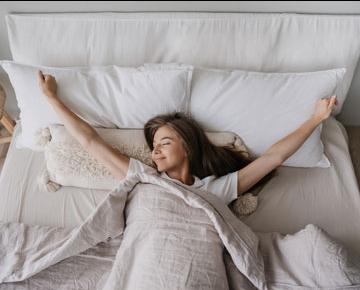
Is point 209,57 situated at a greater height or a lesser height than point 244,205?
greater

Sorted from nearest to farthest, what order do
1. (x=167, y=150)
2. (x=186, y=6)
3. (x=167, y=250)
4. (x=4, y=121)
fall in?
(x=167, y=250) < (x=167, y=150) < (x=186, y=6) < (x=4, y=121)

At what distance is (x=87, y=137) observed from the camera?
4.30 feet

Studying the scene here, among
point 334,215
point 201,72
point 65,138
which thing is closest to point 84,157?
point 65,138

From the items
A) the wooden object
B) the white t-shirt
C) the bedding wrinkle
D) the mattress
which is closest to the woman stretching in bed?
→ the white t-shirt

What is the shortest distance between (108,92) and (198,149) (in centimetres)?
36

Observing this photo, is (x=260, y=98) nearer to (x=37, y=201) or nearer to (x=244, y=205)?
(x=244, y=205)

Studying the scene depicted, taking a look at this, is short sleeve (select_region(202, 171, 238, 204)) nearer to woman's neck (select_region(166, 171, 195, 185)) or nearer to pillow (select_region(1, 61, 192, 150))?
woman's neck (select_region(166, 171, 195, 185))

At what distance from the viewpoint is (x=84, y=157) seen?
4.43 feet

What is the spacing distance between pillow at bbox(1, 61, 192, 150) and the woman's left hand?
42 cm

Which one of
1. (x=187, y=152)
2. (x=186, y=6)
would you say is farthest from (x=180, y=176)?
(x=186, y=6)

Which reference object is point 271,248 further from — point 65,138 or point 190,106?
point 65,138

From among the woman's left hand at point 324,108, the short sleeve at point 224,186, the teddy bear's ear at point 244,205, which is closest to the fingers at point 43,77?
the short sleeve at point 224,186

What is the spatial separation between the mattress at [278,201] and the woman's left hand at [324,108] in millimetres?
230

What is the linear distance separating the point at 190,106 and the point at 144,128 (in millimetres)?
171
